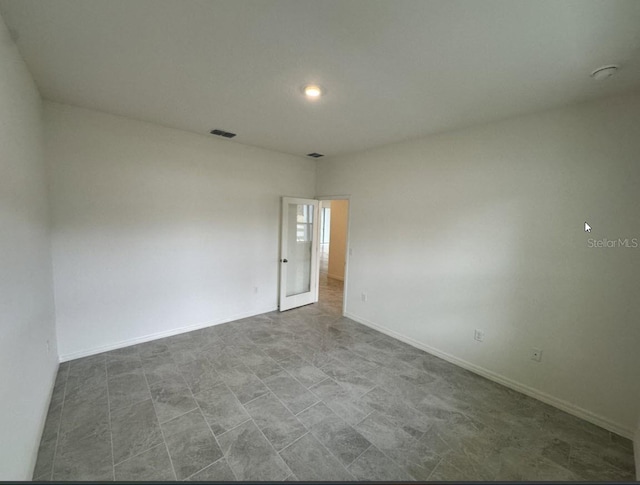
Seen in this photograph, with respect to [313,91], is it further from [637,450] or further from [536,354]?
[637,450]

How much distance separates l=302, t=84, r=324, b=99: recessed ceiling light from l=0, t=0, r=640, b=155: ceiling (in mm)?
67

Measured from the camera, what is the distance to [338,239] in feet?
23.3

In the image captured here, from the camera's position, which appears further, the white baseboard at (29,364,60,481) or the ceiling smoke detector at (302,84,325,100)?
the ceiling smoke detector at (302,84,325,100)

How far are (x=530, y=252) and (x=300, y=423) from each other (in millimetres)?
2609

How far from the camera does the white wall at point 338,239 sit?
696cm

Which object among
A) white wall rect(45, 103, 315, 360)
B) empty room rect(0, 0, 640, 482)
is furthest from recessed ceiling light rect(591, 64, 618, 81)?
white wall rect(45, 103, 315, 360)

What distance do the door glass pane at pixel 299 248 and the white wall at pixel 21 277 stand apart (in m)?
3.07

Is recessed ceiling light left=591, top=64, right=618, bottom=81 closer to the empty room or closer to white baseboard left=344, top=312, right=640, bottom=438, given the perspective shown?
the empty room

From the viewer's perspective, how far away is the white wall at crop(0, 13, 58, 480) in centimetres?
136

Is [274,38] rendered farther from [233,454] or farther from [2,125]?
[233,454]

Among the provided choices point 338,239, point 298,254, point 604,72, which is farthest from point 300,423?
point 338,239

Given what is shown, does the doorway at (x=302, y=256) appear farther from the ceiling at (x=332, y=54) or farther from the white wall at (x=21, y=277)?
the white wall at (x=21, y=277)

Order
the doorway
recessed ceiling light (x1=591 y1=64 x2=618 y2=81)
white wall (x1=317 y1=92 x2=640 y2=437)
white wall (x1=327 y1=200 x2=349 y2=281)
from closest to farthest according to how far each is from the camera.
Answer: recessed ceiling light (x1=591 y1=64 x2=618 y2=81), white wall (x1=317 y1=92 x2=640 y2=437), the doorway, white wall (x1=327 y1=200 x2=349 y2=281)

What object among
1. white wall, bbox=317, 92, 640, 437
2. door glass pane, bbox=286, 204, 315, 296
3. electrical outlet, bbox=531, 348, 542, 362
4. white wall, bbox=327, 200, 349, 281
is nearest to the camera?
white wall, bbox=317, 92, 640, 437
